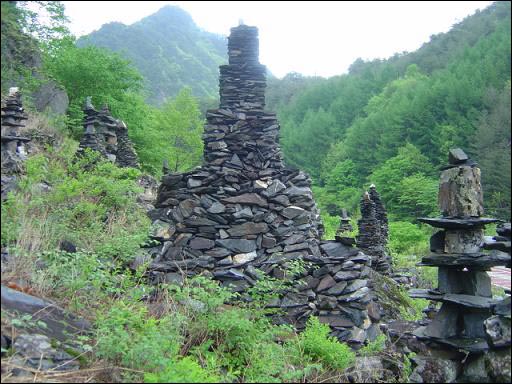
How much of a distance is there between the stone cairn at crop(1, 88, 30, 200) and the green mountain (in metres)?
74.4

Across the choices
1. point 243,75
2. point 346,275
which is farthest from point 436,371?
point 243,75

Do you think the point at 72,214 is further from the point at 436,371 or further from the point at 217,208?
the point at 436,371

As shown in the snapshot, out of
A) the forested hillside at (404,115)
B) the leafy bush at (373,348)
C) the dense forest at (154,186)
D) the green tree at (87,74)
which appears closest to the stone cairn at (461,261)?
the dense forest at (154,186)

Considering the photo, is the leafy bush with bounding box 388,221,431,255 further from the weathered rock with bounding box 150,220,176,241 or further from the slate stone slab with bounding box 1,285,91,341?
the slate stone slab with bounding box 1,285,91,341

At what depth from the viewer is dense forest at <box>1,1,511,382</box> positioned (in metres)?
4.88

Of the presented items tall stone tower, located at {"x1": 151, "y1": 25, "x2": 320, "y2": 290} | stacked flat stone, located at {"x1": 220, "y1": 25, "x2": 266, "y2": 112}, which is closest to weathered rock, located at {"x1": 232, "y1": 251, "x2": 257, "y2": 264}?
tall stone tower, located at {"x1": 151, "y1": 25, "x2": 320, "y2": 290}

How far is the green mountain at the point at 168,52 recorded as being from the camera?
309ft

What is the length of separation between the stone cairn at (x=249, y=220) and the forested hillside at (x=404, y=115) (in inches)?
498

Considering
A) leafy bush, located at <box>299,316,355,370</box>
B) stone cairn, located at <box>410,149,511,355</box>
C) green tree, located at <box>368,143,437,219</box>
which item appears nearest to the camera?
stone cairn, located at <box>410,149,511,355</box>

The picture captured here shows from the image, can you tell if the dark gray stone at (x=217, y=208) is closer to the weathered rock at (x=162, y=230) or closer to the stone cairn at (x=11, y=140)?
the weathered rock at (x=162, y=230)

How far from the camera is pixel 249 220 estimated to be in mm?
8664

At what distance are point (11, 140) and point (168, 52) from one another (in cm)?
11772

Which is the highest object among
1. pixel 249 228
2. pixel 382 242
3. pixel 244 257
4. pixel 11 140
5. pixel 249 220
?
pixel 11 140

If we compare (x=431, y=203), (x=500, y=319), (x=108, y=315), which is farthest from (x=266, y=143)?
(x=431, y=203)
